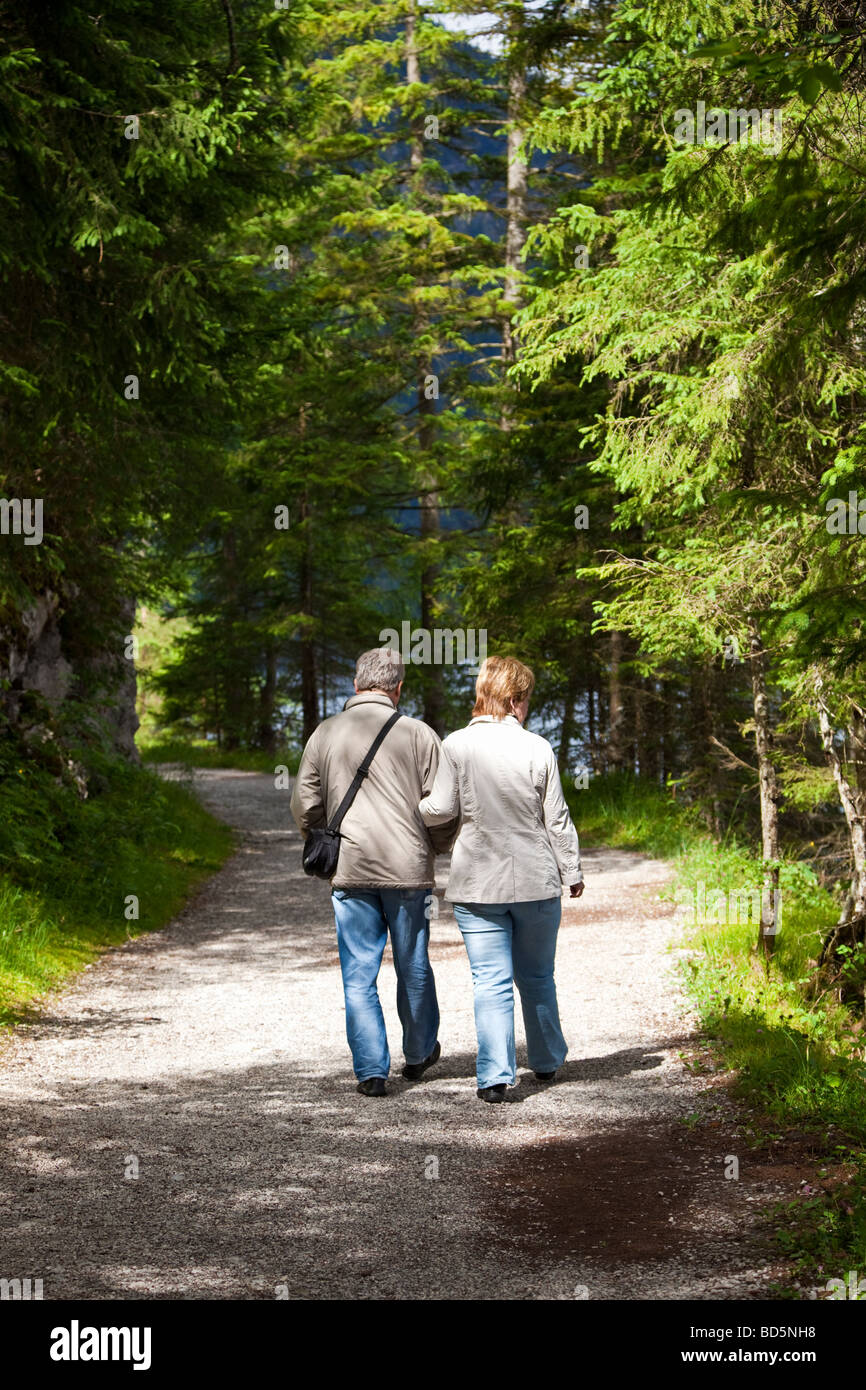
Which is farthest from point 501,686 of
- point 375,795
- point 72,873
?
point 72,873

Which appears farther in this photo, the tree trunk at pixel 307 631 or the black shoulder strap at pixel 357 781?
the tree trunk at pixel 307 631

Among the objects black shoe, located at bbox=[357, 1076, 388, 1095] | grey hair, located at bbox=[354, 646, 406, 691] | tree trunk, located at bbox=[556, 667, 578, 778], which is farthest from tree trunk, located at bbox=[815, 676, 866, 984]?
tree trunk, located at bbox=[556, 667, 578, 778]

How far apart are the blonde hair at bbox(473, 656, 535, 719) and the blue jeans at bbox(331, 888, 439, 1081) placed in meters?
0.98

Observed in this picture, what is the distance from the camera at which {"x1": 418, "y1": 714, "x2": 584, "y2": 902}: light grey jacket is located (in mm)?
5875

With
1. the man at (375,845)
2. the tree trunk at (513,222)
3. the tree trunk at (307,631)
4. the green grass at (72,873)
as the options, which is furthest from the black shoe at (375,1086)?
the tree trunk at (307,631)

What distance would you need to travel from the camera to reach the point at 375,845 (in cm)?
598

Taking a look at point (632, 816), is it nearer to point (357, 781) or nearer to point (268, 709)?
point (357, 781)

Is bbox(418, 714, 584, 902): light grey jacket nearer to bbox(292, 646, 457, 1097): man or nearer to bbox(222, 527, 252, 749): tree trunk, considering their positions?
bbox(292, 646, 457, 1097): man

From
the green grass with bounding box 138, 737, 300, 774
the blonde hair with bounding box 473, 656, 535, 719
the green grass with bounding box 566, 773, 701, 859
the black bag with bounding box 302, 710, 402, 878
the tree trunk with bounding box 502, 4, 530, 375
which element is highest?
the tree trunk with bounding box 502, 4, 530, 375

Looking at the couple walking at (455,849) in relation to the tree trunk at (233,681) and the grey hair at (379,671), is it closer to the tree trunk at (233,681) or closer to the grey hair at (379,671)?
the grey hair at (379,671)

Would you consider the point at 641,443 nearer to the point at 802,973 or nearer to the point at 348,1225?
the point at 802,973

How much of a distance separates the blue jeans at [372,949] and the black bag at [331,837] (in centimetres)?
16

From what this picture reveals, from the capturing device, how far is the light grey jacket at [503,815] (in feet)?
19.3
